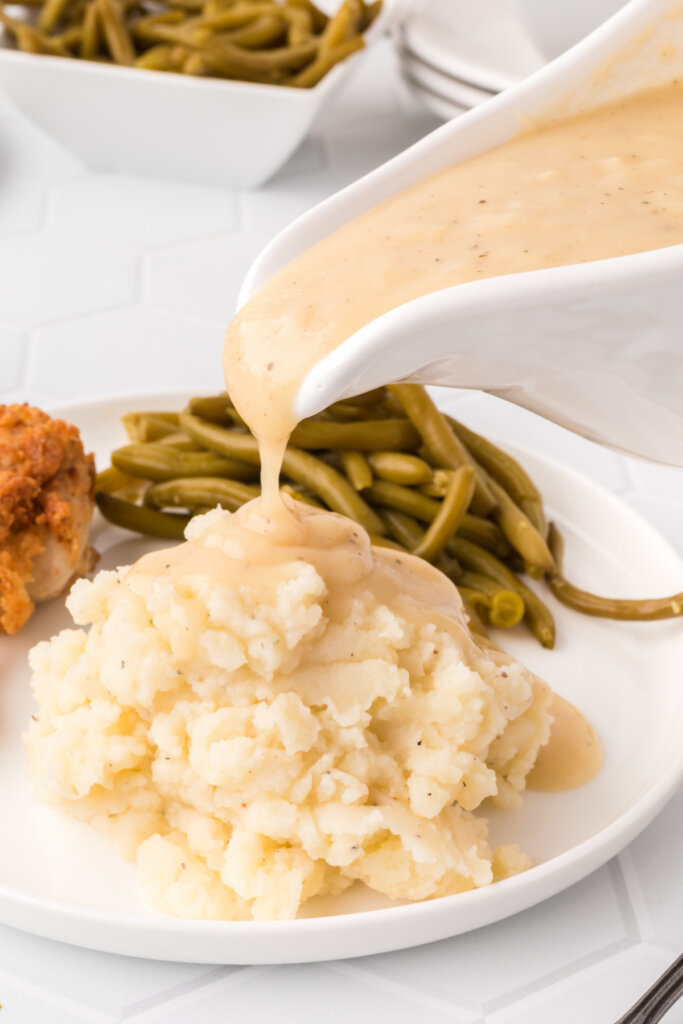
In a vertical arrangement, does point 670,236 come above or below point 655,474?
above

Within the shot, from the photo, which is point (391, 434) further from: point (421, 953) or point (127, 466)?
point (421, 953)

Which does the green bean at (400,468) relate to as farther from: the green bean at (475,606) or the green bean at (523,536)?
the green bean at (475,606)

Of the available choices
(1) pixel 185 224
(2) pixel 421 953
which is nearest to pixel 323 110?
(1) pixel 185 224

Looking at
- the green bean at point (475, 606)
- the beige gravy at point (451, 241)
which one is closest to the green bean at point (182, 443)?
the green bean at point (475, 606)

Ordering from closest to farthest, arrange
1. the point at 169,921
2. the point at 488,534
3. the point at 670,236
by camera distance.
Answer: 1. the point at 670,236
2. the point at 169,921
3. the point at 488,534

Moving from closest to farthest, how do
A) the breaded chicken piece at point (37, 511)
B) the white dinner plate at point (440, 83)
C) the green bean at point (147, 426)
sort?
the breaded chicken piece at point (37, 511) < the green bean at point (147, 426) < the white dinner plate at point (440, 83)

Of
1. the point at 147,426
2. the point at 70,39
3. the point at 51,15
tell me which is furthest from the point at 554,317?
the point at 51,15

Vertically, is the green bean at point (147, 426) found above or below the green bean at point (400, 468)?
below

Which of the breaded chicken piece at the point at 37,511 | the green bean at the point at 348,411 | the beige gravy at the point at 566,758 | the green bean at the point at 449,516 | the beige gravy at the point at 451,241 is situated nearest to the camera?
the beige gravy at the point at 451,241
